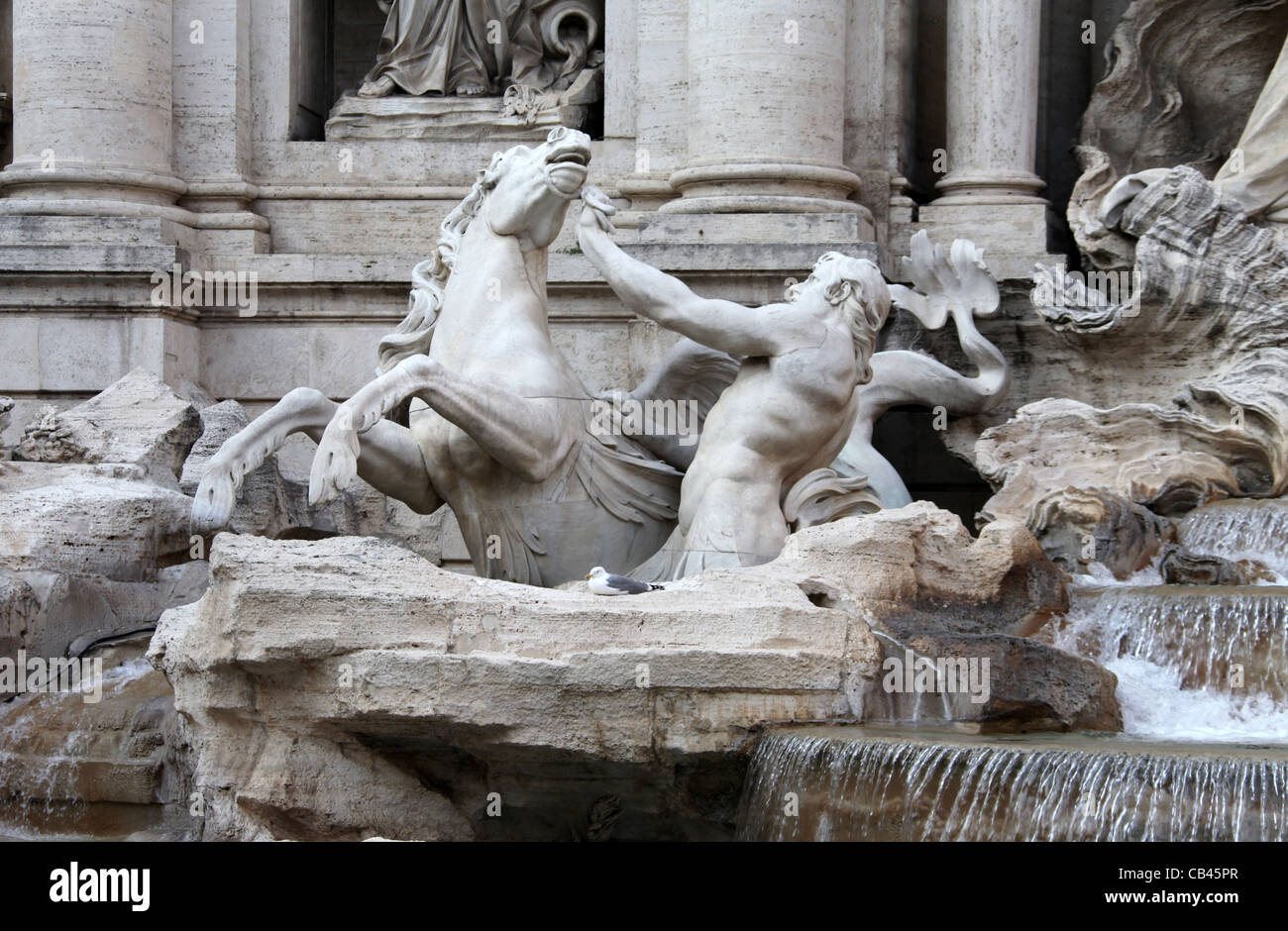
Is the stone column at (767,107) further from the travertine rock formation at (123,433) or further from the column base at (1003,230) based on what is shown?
the travertine rock formation at (123,433)

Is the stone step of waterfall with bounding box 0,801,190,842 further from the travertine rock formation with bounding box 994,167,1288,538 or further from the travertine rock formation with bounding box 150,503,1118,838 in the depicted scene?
the travertine rock formation with bounding box 994,167,1288,538

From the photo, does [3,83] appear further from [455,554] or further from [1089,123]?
[1089,123]

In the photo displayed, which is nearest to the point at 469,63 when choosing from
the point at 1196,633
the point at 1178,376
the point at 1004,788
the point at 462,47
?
the point at 462,47

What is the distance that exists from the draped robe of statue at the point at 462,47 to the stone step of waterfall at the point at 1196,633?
6.16 meters

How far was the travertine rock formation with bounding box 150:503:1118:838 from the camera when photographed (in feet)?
26.6

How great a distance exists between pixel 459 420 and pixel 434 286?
45.4 inches

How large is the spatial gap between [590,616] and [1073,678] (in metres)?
1.70

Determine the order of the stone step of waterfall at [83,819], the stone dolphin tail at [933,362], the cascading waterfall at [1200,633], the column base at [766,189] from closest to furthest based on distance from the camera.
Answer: the cascading waterfall at [1200,633] → the stone step of waterfall at [83,819] → the stone dolphin tail at [933,362] → the column base at [766,189]

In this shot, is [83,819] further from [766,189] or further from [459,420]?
[766,189]

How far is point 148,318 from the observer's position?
13094 millimetres

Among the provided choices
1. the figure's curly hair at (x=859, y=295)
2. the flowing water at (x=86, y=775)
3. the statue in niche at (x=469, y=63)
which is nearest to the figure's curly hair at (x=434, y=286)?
the figure's curly hair at (x=859, y=295)

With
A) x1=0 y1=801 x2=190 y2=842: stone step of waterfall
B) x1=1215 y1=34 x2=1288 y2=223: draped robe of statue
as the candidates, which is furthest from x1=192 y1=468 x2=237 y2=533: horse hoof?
x1=1215 y1=34 x2=1288 y2=223: draped robe of statue

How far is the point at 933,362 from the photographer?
12234 millimetres

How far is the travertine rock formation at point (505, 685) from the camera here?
8109mm
